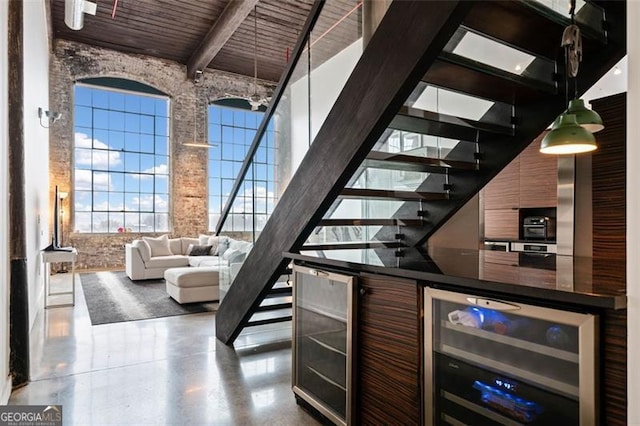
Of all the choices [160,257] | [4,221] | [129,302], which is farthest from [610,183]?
[160,257]

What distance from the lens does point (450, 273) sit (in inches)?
61.7

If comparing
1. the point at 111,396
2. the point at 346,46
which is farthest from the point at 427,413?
the point at 346,46

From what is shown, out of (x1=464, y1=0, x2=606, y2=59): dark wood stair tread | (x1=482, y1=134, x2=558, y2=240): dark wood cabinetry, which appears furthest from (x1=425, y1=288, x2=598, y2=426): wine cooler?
(x1=482, y1=134, x2=558, y2=240): dark wood cabinetry

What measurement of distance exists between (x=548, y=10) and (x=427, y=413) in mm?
1746

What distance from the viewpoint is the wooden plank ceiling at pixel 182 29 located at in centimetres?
764

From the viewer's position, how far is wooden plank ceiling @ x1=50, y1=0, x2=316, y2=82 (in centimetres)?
764

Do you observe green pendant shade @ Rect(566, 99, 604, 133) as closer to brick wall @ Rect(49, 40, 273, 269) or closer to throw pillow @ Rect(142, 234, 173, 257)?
throw pillow @ Rect(142, 234, 173, 257)

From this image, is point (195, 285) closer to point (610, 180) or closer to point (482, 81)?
point (482, 81)

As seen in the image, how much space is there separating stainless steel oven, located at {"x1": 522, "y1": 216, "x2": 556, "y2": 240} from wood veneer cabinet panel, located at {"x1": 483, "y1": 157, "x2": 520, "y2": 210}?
Answer: 0.31 meters

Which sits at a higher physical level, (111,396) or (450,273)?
(450,273)

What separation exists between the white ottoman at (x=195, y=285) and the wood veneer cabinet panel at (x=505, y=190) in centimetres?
405

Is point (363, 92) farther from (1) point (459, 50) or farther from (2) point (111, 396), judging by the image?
(2) point (111, 396)

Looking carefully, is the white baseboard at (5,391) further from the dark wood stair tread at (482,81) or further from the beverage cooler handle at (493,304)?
the dark wood stair tread at (482,81)

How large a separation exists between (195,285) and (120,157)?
20.4ft
